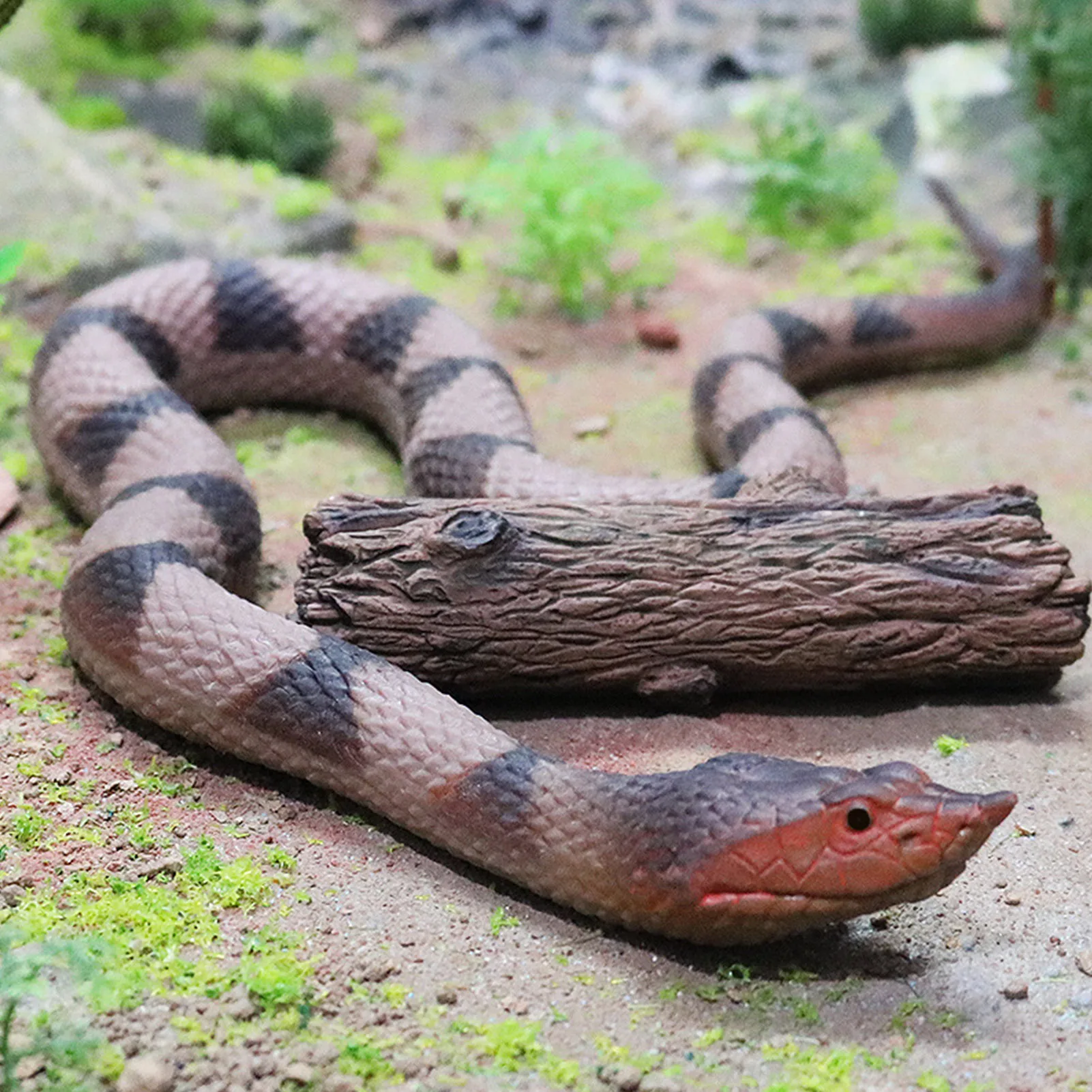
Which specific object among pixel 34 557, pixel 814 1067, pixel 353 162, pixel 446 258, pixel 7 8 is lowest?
pixel 34 557

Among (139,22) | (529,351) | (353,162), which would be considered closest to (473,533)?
(529,351)

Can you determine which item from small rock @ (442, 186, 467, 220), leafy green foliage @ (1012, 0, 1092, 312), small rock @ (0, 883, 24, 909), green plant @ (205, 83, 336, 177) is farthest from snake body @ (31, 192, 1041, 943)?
green plant @ (205, 83, 336, 177)

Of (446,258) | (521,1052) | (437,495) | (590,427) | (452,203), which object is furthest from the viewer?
(452,203)

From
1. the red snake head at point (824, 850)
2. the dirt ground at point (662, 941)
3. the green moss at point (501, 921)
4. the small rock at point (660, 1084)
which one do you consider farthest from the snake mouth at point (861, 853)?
the green moss at point (501, 921)

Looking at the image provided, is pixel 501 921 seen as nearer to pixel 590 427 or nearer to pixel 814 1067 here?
pixel 814 1067

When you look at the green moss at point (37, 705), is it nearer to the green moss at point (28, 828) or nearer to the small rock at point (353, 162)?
the green moss at point (28, 828)
